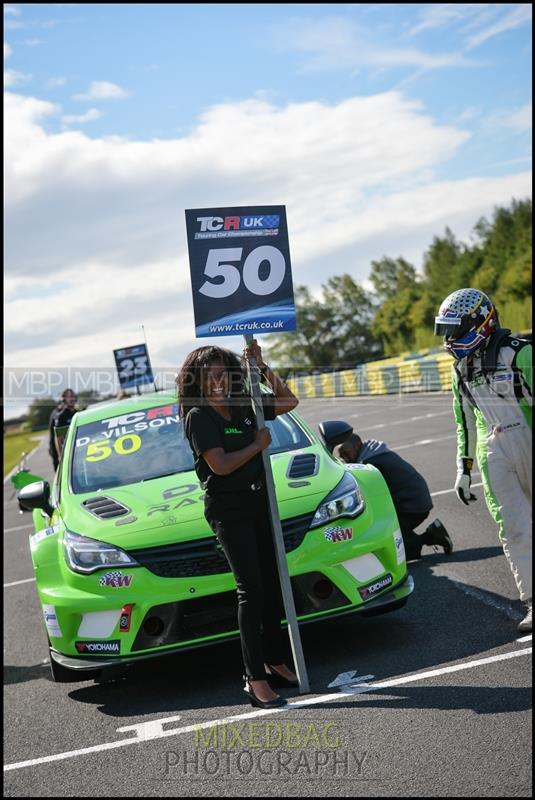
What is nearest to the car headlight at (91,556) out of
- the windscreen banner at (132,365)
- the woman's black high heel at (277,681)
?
the woman's black high heel at (277,681)

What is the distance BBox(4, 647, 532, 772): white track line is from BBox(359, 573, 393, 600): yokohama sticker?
0.62 metres

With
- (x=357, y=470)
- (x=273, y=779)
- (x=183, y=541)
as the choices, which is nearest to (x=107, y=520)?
(x=183, y=541)

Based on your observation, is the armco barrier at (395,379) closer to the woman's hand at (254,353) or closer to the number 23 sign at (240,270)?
the number 23 sign at (240,270)

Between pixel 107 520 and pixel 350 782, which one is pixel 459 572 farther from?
pixel 350 782

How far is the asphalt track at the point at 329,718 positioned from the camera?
419cm

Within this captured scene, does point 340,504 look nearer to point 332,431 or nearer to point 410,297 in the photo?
point 332,431

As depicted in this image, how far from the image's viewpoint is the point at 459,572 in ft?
25.2

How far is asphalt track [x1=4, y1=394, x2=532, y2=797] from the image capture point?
419 centimetres

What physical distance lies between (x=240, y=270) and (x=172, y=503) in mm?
1491

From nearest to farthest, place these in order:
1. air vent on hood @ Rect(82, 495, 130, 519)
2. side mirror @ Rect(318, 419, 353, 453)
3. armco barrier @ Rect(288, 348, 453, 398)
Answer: air vent on hood @ Rect(82, 495, 130, 519) < side mirror @ Rect(318, 419, 353, 453) < armco barrier @ Rect(288, 348, 453, 398)

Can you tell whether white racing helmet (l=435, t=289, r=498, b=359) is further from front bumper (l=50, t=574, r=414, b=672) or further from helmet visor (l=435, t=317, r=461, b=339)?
front bumper (l=50, t=574, r=414, b=672)

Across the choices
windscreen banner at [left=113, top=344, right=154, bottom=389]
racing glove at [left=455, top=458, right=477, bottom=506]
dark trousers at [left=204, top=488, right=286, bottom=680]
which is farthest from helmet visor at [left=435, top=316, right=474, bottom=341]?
windscreen banner at [left=113, top=344, right=154, bottom=389]

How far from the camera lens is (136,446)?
289 inches

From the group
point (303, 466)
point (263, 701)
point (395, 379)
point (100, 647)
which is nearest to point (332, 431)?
point (303, 466)
